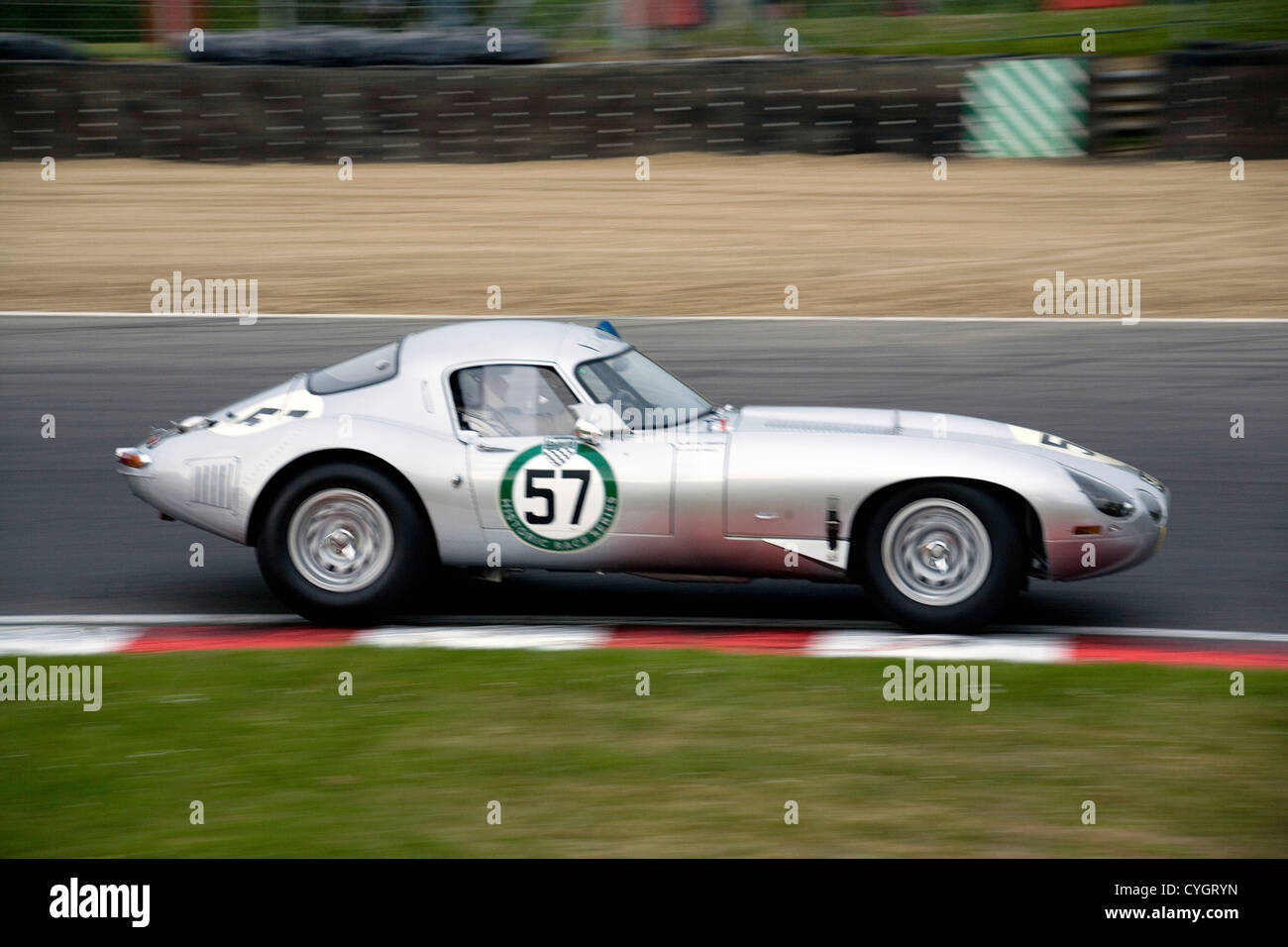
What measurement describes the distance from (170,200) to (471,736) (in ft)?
49.0

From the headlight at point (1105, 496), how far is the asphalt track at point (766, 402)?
2.45 feet

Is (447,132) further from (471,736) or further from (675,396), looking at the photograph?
(471,736)

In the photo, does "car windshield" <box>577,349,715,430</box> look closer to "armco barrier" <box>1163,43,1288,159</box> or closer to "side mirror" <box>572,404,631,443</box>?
"side mirror" <box>572,404,631,443</box>

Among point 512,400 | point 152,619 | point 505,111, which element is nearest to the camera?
point 512,400

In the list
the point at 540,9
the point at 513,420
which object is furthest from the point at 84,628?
the point at 540,9

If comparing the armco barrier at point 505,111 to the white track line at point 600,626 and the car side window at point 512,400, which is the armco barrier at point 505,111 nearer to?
the white track line at point 600,626

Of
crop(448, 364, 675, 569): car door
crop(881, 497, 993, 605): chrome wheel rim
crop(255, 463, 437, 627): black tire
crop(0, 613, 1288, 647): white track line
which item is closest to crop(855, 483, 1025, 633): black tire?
crop(881, 497, 993, 605): chrome wheel rim

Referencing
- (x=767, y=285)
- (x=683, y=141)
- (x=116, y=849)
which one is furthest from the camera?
(x=683, y=141)

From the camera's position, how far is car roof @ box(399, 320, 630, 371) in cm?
683

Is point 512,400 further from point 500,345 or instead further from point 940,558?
point 940,558

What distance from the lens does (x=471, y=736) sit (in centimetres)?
533

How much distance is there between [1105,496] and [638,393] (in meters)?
1.99

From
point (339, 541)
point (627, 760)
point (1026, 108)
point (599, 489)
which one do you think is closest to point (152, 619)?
point (339, 541)

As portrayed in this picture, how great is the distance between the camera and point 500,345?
6879 mm
